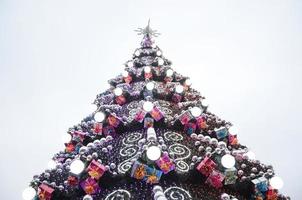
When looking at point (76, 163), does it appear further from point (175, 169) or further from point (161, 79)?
point (161, 79)

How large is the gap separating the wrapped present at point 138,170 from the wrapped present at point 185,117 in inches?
81.4

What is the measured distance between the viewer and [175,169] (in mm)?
4844

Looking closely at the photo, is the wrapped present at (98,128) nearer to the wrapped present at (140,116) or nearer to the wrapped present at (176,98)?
the wrapped present at (140,116)

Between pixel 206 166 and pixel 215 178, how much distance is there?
201mm

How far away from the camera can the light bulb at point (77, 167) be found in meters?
4.87

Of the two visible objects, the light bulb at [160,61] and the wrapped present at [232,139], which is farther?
the light bulb at [160,61]

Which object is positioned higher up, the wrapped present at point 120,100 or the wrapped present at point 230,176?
the wrapped present at point 120,100

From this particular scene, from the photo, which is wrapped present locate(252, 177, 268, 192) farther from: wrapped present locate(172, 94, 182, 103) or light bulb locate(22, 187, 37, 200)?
wrapped present locate(172, 94, 182, 103)

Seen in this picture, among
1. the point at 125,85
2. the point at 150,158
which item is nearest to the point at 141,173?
the point at 150,158

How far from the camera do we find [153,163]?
4.58 m

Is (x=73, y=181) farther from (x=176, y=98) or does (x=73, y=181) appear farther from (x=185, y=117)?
(x=176, y=98)

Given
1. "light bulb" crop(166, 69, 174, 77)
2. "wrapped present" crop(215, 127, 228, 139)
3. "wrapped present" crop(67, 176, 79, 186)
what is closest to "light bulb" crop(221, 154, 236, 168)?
"wrapped present" crop(215, 127, 228, 139)

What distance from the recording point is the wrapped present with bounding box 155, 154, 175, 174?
15.1 ft

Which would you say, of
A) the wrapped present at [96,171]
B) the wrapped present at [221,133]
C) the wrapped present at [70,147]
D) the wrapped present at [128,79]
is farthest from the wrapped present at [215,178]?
the wrapped present at [128,79]
